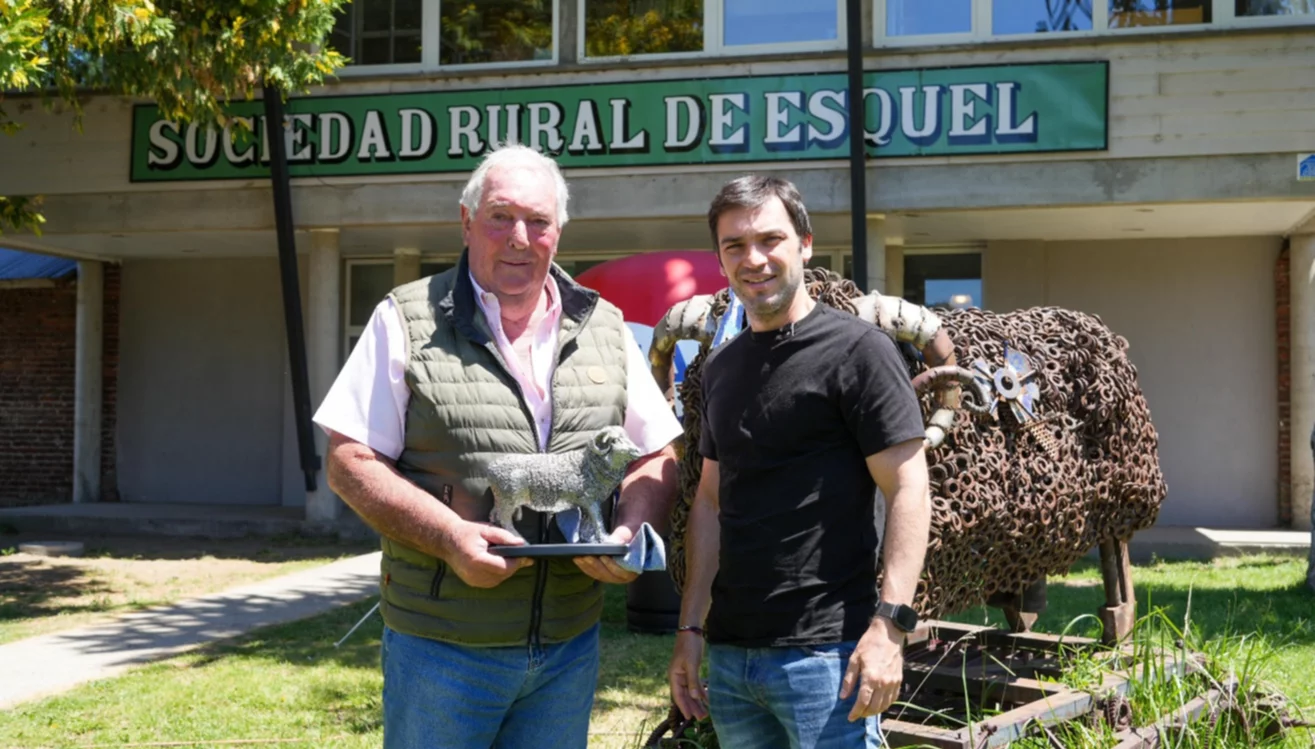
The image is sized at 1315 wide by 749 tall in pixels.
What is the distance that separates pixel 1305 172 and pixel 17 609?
1106 cm

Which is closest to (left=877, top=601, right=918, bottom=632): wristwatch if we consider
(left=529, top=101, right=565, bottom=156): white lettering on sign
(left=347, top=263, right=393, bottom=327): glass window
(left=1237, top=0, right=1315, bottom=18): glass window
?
(left=529, top=101, right=565, bottom=156): white lettering on sign

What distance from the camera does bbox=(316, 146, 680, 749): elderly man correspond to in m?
2.76

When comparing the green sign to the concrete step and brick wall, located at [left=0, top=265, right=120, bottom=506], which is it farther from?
brick wall, located at [left=0, top=265, right=120, bottom=506]

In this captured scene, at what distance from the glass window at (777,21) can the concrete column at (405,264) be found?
15.8ft

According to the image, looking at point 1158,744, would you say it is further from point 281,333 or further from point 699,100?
point 281,333

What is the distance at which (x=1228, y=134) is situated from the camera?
11438mm

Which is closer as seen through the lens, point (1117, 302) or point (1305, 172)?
point (1305, 172)

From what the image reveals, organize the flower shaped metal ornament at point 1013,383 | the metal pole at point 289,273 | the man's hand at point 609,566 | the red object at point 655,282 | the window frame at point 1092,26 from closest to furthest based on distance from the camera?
the man's hand at point 609,566 < the flower shaped metal ornament at point 1013,383 < the red object at point 655,282 < the window frame at point 1092,26 < the metal pole at point 289,273

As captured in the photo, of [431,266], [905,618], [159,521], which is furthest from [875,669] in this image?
[431,266]

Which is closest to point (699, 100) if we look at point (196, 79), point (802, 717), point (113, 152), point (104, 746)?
point (196, 79)

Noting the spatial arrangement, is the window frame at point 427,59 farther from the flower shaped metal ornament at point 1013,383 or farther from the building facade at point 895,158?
the flower shaped metal ornament at point 1013,383

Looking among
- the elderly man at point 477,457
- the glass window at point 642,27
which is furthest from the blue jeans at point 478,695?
the glass window at point 642,27

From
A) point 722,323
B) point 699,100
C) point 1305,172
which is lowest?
point 722,323

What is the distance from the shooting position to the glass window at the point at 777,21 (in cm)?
1240
